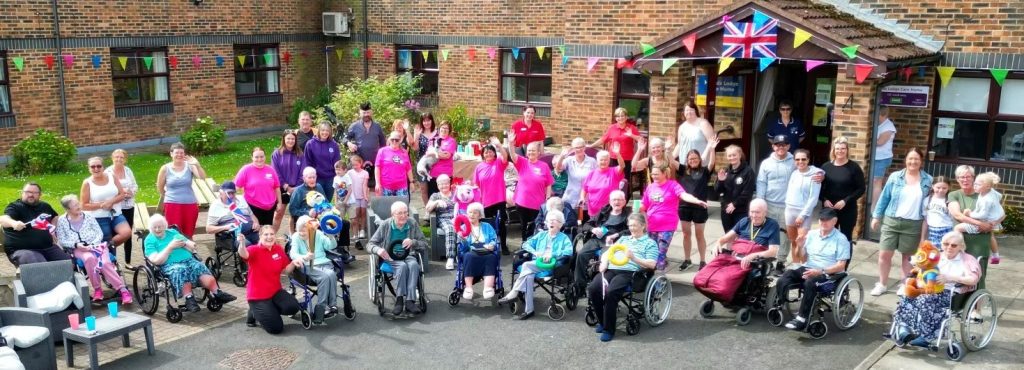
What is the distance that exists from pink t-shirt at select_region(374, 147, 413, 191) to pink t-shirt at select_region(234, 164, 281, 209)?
1477 millimetres

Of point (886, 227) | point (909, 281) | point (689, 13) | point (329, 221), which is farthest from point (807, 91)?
point (329, 221)

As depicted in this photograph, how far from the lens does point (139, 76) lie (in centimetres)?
2044

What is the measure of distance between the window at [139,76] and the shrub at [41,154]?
102 inches

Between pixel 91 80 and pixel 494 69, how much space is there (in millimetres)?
8469

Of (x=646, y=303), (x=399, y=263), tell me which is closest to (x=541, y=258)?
(x=646, y=303)

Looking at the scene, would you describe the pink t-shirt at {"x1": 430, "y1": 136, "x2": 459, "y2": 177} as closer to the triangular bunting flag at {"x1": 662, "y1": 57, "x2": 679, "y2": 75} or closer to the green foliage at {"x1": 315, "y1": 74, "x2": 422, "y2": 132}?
the triangular bunting flag at {"x1": 662, "y1": 57, "x2": 679, "y2": 75}

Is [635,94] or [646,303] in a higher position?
Result: [635,94]

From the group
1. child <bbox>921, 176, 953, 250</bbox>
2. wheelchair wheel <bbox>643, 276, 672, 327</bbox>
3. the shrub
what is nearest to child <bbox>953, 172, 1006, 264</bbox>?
child <bbox>921, 176, 953, 250</bbox>

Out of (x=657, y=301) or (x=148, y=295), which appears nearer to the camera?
(x=657, y=301)

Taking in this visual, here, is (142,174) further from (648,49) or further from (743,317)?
(743,317)

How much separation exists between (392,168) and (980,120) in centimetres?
785

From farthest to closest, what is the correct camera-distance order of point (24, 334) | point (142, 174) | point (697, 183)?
1. point (142, 174)
2. point (697, 183)
3. point (24, 334)

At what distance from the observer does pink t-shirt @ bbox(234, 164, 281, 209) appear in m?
11.5

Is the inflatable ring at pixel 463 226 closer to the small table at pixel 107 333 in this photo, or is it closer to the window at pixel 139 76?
the small table at pixel 107 333
